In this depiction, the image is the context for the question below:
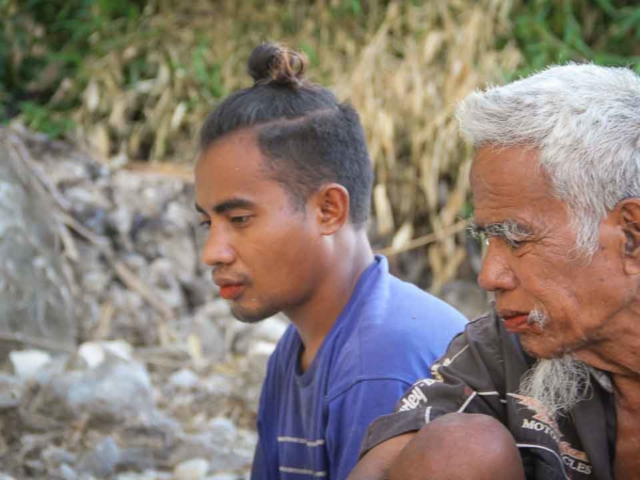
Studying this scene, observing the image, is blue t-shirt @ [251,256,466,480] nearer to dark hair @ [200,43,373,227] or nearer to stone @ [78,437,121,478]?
dark hair @ [200,43,373,227]

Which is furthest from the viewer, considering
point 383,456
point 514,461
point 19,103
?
point 19,103

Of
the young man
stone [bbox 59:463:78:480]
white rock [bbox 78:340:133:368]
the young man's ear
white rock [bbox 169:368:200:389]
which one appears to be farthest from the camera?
white rock [bbox 169:368:200:389]

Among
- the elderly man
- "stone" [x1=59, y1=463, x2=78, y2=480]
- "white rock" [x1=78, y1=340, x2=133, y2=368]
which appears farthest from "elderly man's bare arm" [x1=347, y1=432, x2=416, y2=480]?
"white rock" [x1=78, y1=340, x2=133, y2=368]

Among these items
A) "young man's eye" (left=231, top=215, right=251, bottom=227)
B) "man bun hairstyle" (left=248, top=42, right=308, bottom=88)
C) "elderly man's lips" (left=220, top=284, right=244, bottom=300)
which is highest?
"man bun hairstyle" (left=248, top=42, right=308, bottom=88)

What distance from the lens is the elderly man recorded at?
2035 mm

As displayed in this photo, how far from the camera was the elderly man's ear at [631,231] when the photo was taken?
2032mm

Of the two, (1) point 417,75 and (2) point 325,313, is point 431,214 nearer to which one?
(1) point 417,75

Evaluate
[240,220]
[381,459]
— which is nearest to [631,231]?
[381,459]

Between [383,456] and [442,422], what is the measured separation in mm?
191

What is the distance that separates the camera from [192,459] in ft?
13.7

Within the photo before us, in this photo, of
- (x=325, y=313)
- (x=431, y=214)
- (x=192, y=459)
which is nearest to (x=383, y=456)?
(x=325, y=313)

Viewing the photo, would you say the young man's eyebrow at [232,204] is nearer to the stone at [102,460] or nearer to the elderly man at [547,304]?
the elderly man at [547,304]

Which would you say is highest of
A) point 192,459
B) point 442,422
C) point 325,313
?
point 325,313

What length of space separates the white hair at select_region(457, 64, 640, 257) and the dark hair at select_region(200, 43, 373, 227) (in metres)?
0.97
